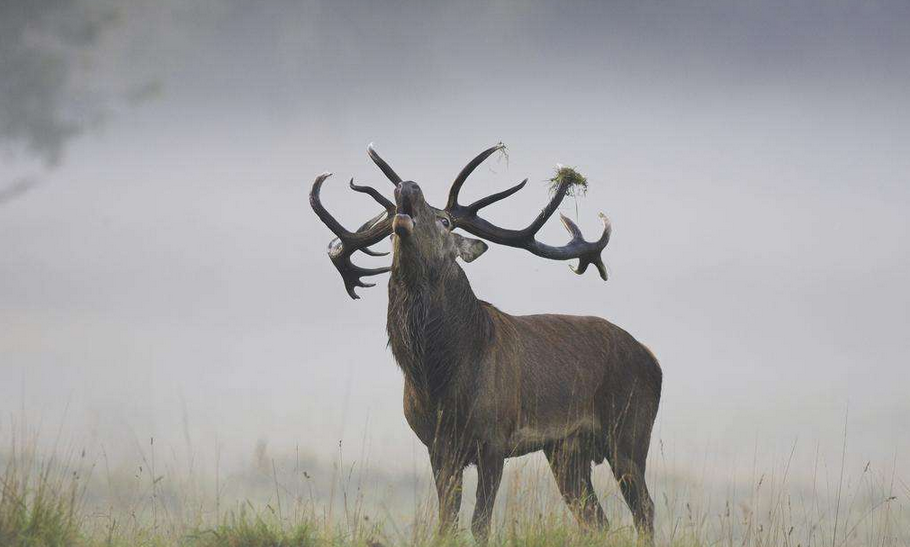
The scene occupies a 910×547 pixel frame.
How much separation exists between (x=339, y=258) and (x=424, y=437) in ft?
7.30

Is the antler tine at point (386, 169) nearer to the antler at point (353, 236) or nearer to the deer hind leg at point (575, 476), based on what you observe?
the antler at point (353, 236)

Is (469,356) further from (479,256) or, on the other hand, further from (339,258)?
(339,258)

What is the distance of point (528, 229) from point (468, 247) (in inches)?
45.9

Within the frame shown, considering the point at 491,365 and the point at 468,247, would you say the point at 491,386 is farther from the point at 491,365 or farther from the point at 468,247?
the point at 468,247

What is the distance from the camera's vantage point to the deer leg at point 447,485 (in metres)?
8.01

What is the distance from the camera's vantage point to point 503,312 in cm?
966

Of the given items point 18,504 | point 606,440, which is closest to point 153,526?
point 18,504

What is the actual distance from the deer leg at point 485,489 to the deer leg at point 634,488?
2.03 m

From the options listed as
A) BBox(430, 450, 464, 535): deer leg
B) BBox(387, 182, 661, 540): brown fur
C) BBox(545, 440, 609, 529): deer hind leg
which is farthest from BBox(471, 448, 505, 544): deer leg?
BBox(545, 440, 609, 529): deer hind leg

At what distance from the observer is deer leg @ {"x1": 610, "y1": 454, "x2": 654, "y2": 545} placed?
9984 millimetres

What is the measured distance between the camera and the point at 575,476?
399 inches

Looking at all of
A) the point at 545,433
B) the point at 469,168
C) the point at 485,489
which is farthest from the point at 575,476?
the point at 469,168

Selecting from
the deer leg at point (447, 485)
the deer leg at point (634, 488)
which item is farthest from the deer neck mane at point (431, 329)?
the deer leg at point (634, 488)

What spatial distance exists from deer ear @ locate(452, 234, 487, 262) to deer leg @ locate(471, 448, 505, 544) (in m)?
1.69
